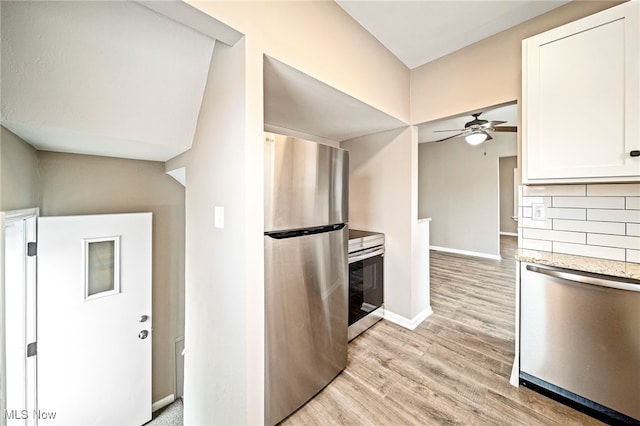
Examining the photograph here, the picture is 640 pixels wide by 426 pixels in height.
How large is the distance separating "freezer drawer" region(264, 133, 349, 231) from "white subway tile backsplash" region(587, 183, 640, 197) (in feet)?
5.58

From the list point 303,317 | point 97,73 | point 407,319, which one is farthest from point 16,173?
point 407,319

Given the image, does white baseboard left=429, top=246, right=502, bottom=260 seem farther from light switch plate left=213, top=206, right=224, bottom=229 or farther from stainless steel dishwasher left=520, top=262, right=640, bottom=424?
light switch plate left=213, top=206, right=224, bottom=229

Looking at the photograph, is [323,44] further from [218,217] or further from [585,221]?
[585,221]

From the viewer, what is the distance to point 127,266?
2092 mm

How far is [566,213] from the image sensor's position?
5.64 feet

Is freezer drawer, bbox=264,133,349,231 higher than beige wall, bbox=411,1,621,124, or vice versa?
beige wall, bbox=411,1,621,124

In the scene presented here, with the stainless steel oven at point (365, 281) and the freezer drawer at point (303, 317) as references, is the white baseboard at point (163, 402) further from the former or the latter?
the stainless steel oven at point (365, 281)

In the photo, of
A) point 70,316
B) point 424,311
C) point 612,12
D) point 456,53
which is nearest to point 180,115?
point 70,316

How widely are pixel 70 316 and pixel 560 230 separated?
3806mm

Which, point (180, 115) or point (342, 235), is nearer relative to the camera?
point (180, 115)

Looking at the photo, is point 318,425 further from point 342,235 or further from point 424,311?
point 424,311

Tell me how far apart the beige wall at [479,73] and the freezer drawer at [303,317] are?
1632 mm

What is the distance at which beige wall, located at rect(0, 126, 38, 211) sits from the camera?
1.21 m

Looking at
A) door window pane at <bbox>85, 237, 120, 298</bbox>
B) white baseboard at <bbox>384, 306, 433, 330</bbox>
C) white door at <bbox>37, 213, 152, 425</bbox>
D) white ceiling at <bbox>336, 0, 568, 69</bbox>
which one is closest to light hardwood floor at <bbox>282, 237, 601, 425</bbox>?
white baseboard at <bbox>384, 306, 433, 330</bbox>
